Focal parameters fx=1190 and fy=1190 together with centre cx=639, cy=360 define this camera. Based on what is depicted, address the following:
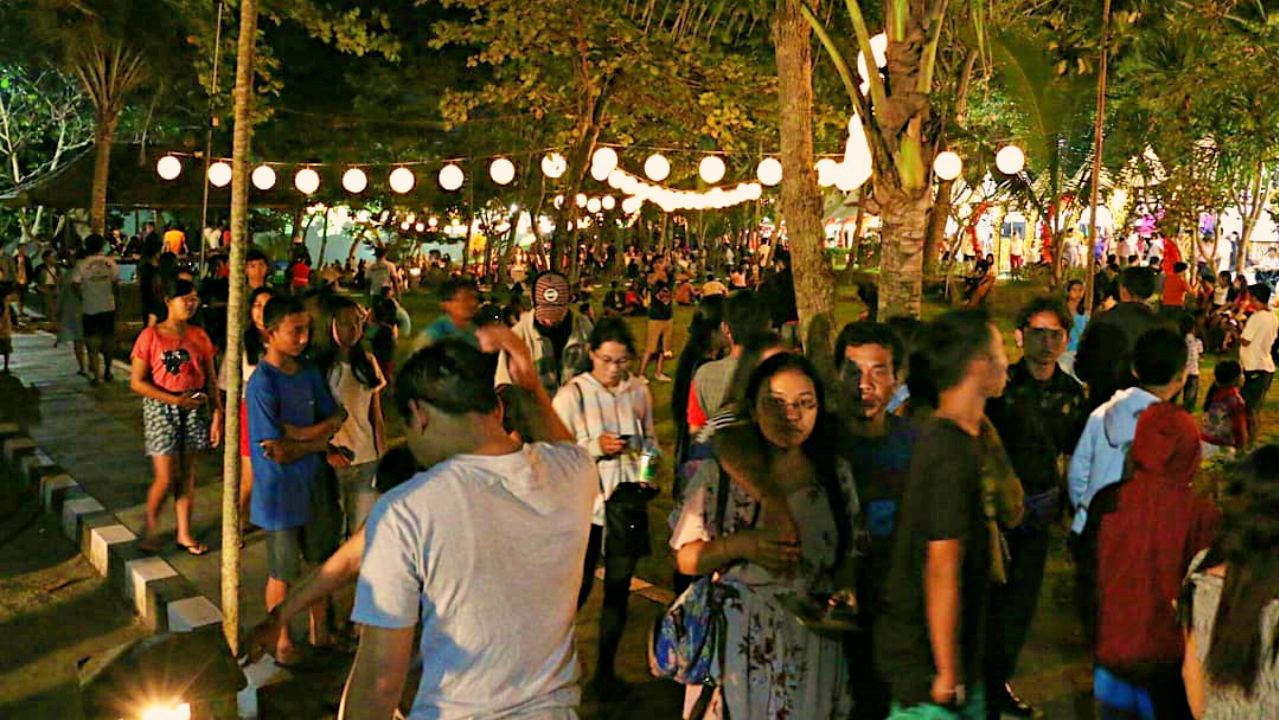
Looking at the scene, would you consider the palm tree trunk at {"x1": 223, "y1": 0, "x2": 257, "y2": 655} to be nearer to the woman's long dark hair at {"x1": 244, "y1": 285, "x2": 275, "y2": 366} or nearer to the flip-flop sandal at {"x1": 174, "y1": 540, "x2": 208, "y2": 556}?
the woman's long dark hair at {"x1": 244, "y1": 285, "x2": 275, "y2": 366}

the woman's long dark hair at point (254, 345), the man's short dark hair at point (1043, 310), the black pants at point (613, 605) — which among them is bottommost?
the black pants at point (613, 605)

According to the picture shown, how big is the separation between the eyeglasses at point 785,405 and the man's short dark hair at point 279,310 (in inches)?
110

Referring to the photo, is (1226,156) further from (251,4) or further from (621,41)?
(251,4)

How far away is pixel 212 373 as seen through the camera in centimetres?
757

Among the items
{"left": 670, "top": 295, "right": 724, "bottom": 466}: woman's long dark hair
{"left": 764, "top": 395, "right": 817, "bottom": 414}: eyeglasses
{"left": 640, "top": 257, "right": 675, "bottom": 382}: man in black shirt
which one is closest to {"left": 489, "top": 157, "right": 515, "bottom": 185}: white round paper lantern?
{"left": 640, "top": 257, "right": 675, "bottom": 382}: man in black shirt

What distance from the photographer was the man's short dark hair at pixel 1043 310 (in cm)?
559

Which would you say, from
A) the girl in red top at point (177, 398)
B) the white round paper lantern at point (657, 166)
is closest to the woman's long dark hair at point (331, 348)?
the girl in red top at point (177, 398)

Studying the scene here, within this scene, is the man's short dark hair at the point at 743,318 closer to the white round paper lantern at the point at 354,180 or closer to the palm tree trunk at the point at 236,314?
the palm tree trunk at the point at 236,314

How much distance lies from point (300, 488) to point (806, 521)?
9.90 feet

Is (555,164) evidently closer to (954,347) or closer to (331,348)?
(331,348)

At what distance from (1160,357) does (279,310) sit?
3.77 meters

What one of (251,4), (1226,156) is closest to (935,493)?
(251,4)

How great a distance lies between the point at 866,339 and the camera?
15.4ft

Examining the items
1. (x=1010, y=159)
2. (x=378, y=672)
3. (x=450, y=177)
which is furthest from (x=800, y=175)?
(x=378, y=672)
